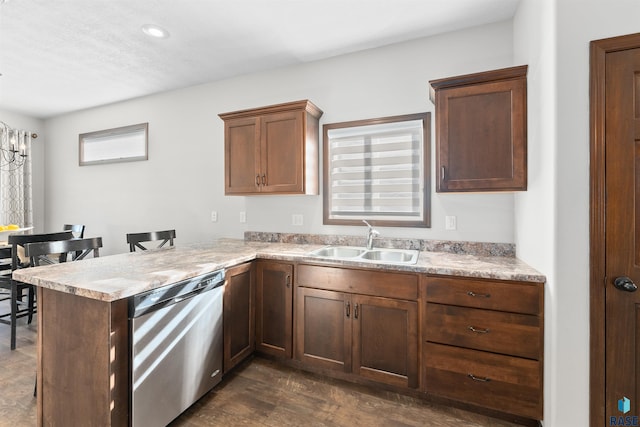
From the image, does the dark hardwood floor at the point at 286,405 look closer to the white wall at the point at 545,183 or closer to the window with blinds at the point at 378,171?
the white wall at the point at 545,183

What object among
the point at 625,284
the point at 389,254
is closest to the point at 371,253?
the point at 389,254

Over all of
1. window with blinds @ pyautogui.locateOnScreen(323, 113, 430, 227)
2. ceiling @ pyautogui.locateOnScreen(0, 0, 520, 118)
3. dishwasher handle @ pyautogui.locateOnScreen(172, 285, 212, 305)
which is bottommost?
dishwasher handle @ pyautogui.locateOnScreen(172, 285, 212, 305)

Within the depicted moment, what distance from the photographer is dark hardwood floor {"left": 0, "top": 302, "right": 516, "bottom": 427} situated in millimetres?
1738

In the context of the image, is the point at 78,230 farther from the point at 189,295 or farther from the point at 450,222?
the point at 450,222

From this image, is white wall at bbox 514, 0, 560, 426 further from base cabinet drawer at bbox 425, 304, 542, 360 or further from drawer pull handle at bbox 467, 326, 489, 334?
drawer pull handle at bbox 467, 326, 489, 334

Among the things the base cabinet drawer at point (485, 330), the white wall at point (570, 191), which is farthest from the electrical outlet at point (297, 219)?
the white wall at point (570, 191)

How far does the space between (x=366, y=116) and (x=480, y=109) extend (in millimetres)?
1008

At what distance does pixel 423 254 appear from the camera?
232 centimetres

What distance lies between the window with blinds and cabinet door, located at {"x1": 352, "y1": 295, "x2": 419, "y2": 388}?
851 millimetres

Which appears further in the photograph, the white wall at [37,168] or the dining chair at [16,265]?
the white wall at [37,168]

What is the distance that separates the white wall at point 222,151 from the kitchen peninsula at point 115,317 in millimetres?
688

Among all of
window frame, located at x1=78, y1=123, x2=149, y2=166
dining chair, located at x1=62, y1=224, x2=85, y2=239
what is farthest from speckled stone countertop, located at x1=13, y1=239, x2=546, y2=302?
dining chair, located at x1=62, y1=224, x2=85, y2=239

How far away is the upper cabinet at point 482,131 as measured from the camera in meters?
1.86

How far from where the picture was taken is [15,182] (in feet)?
14.1
